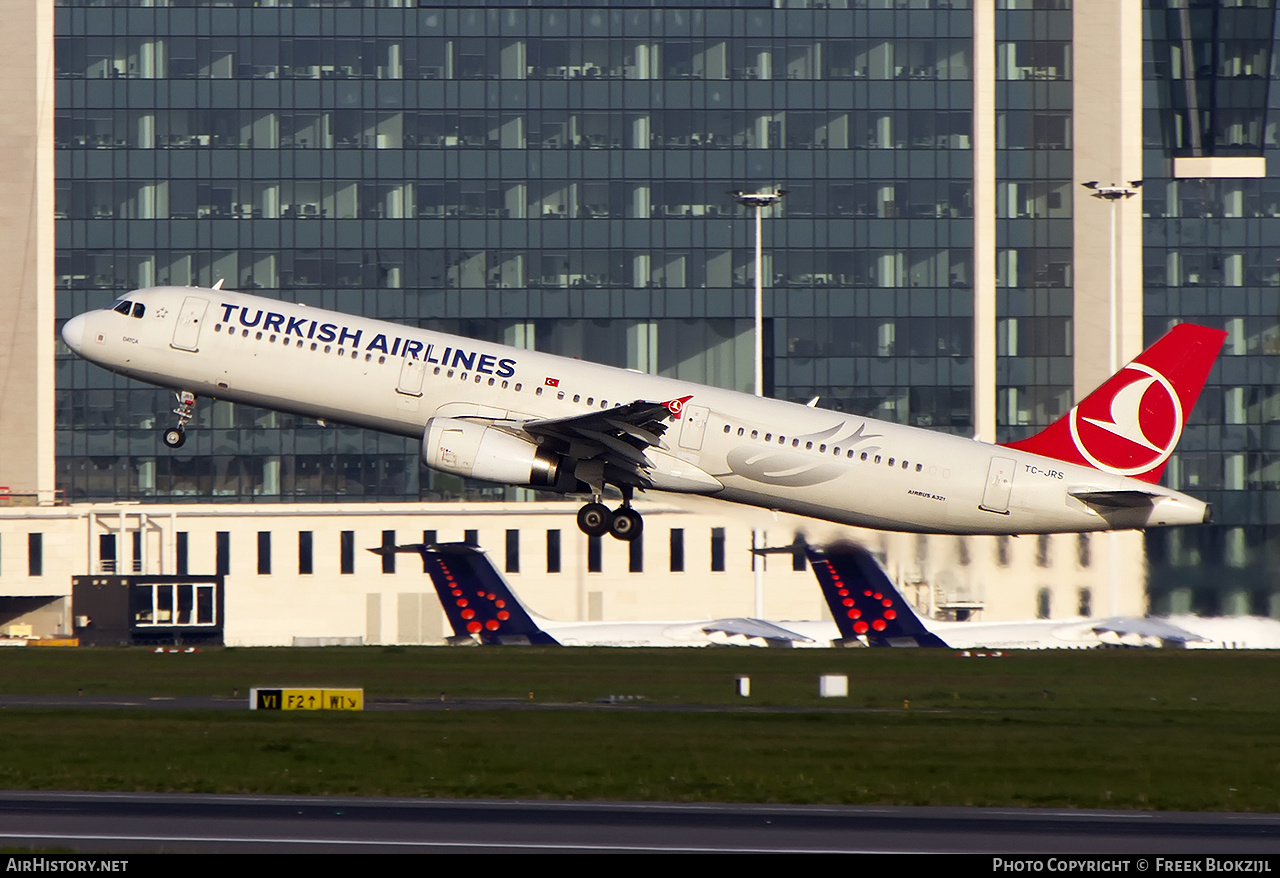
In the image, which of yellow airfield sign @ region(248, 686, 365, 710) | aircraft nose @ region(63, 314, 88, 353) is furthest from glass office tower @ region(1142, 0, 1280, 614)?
aircraft nose @ region(63, 314, 88, 353)

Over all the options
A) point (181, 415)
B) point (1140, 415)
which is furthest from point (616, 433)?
point (1140, 415)

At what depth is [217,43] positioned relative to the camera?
102 m

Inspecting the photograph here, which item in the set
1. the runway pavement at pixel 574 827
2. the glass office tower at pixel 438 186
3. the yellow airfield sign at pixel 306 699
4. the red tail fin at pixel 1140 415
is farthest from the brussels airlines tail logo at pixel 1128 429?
the glass office tower at pixel 438 186

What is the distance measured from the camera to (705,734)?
122ft

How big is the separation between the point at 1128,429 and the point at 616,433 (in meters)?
14.2

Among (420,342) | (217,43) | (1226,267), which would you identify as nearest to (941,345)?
(1226,267)

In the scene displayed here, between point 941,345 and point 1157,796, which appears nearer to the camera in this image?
point 1157,796

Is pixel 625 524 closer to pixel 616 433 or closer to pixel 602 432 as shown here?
pixel 616 433

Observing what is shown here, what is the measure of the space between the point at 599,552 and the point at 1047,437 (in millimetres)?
48916

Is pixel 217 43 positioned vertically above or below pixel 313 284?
above

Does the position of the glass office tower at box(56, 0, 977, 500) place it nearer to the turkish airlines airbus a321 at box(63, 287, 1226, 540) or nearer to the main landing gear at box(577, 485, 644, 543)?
the turkish airlines airbus a321 at box(63, 287, 1226, 540)

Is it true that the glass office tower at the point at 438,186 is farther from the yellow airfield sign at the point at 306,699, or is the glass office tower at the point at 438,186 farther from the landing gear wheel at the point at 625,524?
the yellow airfield sign at the point at 306,699

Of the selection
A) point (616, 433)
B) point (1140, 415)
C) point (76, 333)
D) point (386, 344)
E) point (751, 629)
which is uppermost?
point (76, 333)
